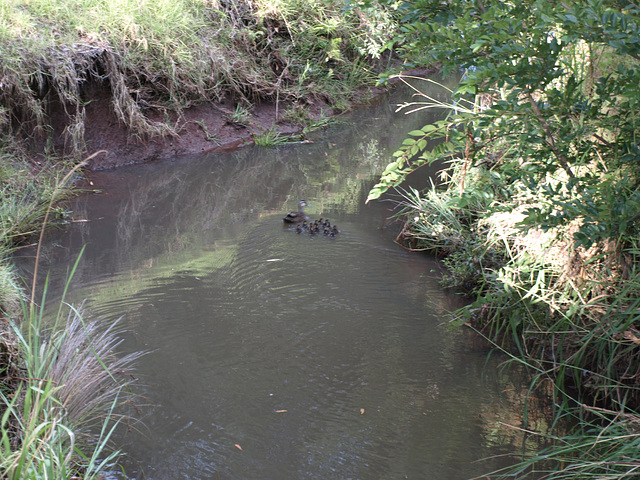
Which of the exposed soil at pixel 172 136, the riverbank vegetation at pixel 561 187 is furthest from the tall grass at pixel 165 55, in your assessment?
the riverbank vegetation at pixel 561 187

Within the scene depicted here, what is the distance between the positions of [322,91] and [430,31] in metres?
8.69

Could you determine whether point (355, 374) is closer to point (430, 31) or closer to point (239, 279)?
point (239, 279)

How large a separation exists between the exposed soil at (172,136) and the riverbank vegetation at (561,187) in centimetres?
573

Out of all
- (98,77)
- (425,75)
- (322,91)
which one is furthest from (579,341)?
(425,75)

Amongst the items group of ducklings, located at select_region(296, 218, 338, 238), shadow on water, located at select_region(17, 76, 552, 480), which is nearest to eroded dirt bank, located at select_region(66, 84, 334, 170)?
shadow on water, located at select_region(17, 76, 552, 480)

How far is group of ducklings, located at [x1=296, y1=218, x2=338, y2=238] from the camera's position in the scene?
19.9 ft

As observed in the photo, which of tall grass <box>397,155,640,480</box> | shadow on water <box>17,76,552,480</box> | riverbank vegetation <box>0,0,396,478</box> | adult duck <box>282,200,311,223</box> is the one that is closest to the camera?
tall grass <box>397,155,640,480</box>

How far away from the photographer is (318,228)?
6.11 metres

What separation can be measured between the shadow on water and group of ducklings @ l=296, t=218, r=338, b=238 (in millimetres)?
80

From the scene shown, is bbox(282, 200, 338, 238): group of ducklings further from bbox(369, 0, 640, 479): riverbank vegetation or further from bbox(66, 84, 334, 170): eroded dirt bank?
bbox(66, 84, 334, 170): eroded dirt bank

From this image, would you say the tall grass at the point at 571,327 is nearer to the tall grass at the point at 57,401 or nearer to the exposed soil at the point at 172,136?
the tall grass at the point at 57,401

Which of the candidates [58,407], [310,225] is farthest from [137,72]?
[58,407]

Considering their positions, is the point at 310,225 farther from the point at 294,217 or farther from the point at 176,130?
the point at 176,130

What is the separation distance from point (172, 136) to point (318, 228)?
400 centimetres
